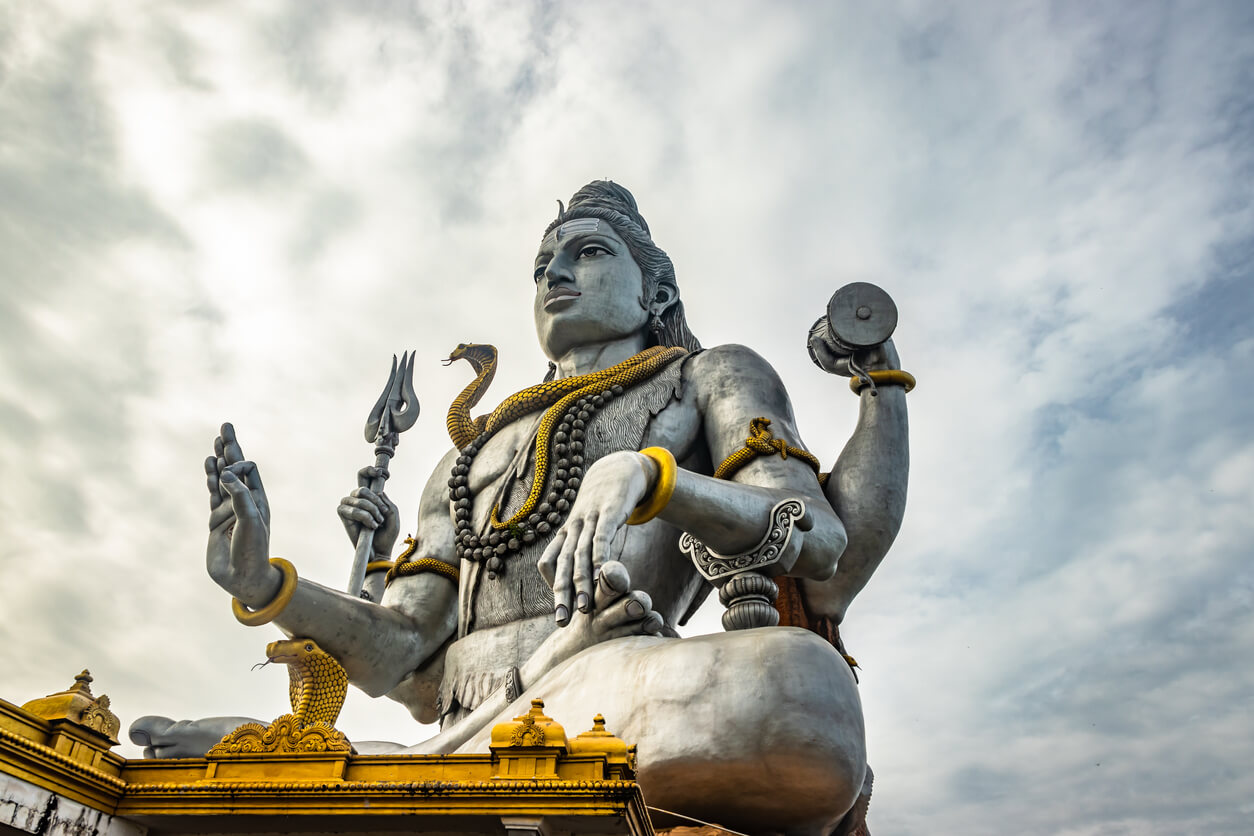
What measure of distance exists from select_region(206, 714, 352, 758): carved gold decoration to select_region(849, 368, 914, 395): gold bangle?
13.0 feet

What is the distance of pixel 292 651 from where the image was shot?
215 inches

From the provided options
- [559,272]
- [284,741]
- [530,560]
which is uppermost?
[559,272]

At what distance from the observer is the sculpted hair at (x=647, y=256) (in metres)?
7.93

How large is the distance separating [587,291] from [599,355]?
1.42ft

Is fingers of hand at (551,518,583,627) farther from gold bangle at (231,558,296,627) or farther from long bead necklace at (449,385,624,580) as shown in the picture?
gold bangle at (231,558,296,627)

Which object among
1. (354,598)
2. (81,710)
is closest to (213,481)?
(354,598)

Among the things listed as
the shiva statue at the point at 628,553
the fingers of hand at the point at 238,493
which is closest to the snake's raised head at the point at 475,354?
the shiva statue at the point at 628,553

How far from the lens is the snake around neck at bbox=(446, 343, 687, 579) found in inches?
260

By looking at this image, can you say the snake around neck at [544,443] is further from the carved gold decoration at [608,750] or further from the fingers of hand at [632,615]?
the carved gold decoration at [608,750]

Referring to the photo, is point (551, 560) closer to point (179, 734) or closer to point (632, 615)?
point (632, 615)

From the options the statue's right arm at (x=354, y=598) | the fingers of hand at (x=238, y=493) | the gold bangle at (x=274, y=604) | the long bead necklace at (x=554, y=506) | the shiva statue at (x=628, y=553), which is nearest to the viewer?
the shiva statue at (x=628, y=553)

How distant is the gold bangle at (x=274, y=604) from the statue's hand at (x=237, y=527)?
5cm

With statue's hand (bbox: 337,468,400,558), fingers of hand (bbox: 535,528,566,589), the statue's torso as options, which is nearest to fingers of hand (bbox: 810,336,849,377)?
the statue's torso

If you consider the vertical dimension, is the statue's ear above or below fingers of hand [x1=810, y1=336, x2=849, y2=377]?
above
